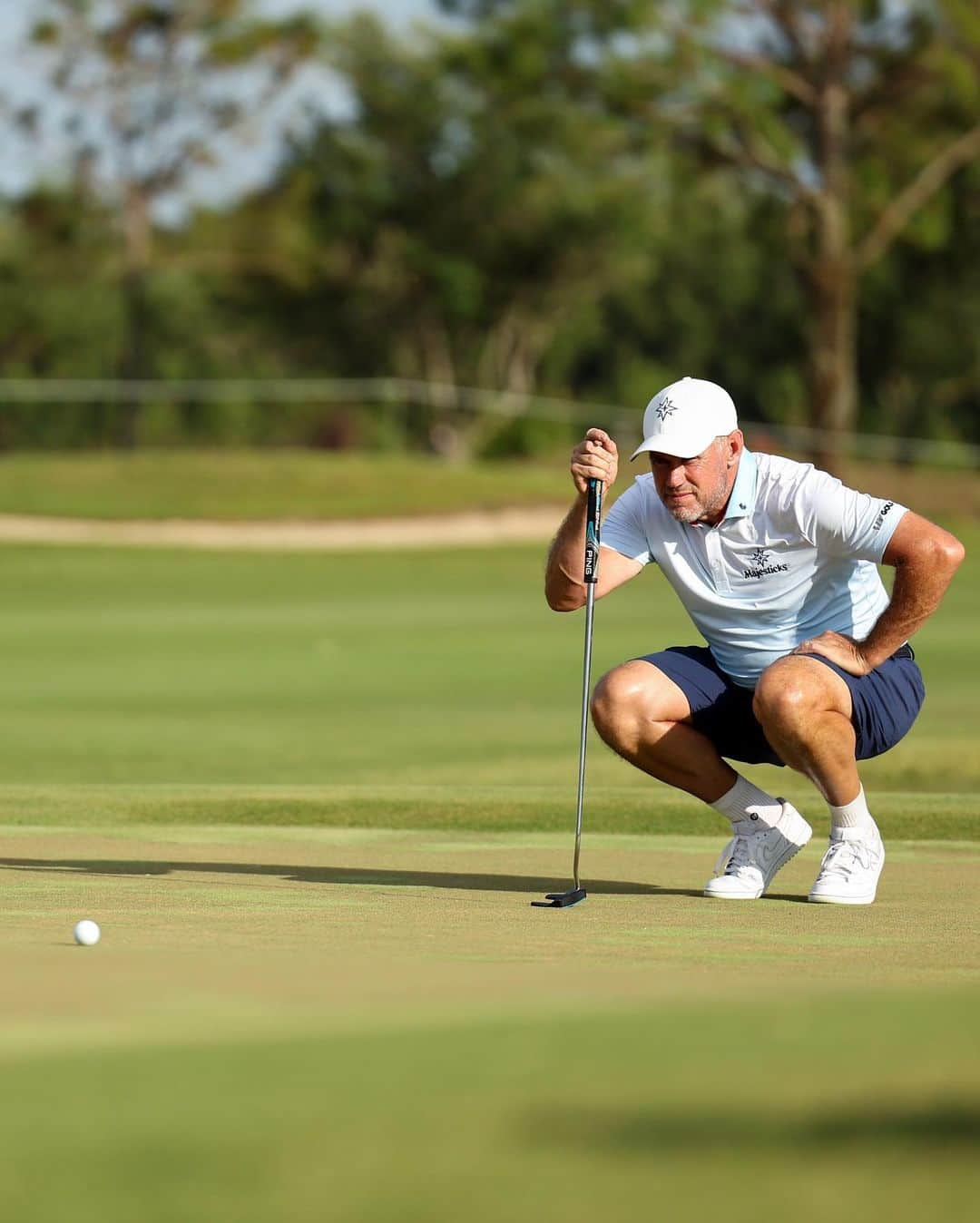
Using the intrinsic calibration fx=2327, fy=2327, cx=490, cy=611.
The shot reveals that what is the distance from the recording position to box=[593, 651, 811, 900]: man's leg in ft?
22.7

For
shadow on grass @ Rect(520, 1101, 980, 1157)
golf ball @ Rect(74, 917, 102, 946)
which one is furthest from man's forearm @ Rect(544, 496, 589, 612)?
shadow on grass @ Rect(520, 1101, 980, 1157)

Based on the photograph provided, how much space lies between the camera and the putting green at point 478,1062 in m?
2.61

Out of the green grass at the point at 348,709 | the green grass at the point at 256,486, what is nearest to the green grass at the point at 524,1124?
the green grass at the point at 348,709

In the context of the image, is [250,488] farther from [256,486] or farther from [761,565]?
[761,565]

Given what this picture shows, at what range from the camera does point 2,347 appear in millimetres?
58312

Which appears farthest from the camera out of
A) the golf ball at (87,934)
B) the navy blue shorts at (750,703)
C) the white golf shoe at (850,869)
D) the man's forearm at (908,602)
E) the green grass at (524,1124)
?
the navy blue shorts at (750,703)

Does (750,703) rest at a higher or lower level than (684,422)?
lower

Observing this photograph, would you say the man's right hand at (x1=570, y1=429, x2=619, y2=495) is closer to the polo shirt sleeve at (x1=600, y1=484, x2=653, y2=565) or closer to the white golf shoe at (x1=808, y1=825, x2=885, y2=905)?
the polo shirt sleeve at (x1=600, y1=484, x2=653, y2=565)

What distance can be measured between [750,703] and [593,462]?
95cm

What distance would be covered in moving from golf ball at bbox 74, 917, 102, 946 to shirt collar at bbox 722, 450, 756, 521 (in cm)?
248

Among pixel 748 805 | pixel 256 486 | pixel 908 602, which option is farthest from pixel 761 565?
pixel 256 486

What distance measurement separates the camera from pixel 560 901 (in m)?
6.07

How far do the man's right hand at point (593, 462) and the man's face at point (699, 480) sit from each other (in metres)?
0.13

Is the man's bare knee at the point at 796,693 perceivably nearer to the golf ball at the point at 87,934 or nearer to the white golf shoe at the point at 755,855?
the white golf shoe at the point at 755,855
